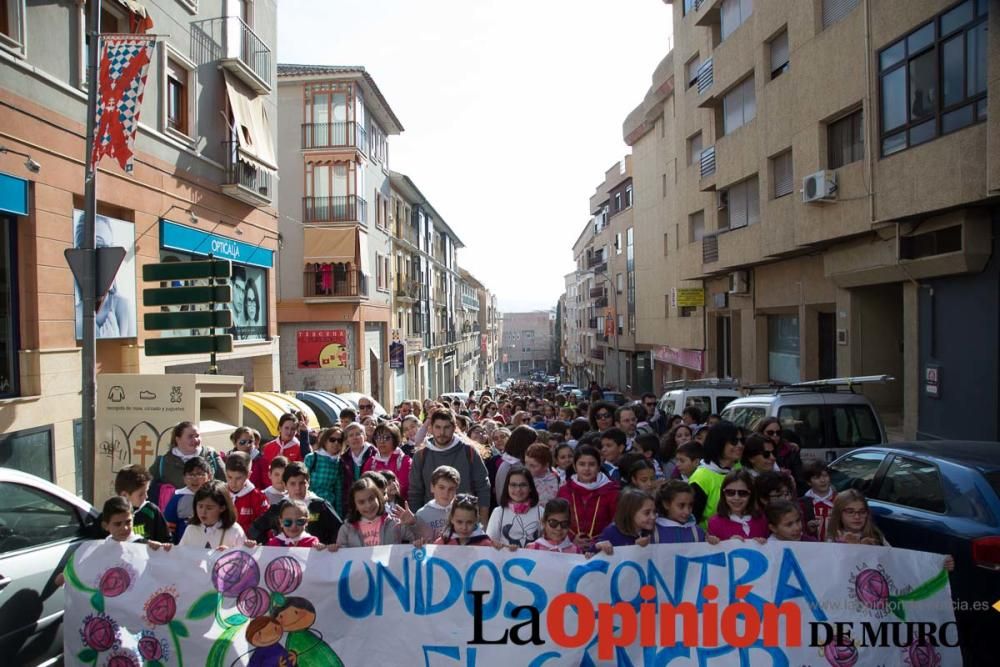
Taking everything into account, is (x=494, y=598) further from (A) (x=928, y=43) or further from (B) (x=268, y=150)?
(B) (x=268, y=150)

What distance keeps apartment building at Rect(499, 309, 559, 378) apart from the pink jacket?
132015 mm

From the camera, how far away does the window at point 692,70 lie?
87.4ft

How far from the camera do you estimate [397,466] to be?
7.94m

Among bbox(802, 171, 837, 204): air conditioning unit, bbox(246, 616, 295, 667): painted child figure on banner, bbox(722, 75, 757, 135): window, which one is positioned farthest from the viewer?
bbox(722, 75, 757, 135): window

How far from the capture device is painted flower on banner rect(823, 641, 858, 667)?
4672 millimetres

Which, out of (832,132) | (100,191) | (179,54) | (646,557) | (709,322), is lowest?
(646,557)

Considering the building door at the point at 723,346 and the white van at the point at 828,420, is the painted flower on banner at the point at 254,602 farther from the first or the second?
the building door at the point at 723,346

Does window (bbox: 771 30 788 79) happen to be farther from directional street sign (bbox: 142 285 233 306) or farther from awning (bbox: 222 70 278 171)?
directional street sign (bbox: 142 285 233 306)

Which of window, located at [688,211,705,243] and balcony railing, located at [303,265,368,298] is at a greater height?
window, located at [688,211,705,243]

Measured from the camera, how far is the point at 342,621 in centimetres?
488

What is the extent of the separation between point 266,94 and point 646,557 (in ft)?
61.6

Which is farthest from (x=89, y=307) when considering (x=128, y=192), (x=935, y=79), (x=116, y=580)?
(x=935, y=79)

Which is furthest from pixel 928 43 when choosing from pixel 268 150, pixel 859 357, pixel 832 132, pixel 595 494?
pixel 268 150

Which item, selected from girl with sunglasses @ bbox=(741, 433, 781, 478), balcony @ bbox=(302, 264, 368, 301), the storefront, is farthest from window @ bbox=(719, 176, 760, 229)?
girl with sunglasses @ bbox=(741, 433, 781, 478)
